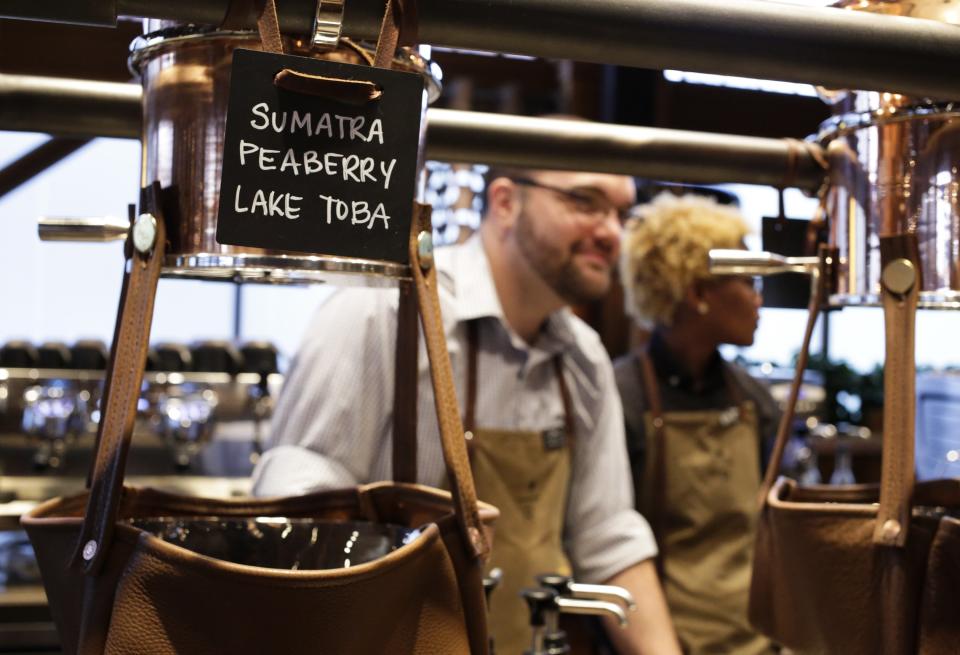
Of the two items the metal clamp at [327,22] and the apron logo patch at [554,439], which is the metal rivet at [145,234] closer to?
the metal clamp at [327,22]

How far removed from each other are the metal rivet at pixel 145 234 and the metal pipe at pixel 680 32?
142mm

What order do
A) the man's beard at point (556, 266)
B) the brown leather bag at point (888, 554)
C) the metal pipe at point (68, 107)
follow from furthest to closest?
1. the man's beard at point (556, 266)
2. the metal pipe at point (68, 107)
3. the brown leather bag at point (888, 554)

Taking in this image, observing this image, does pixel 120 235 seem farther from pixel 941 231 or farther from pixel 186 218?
pixel 941 231

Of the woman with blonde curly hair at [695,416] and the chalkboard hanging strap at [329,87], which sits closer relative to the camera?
the chalkboard hanging strap at [329,87]

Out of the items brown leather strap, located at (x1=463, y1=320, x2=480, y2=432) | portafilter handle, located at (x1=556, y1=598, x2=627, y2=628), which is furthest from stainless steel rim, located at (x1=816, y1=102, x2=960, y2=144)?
brown leather strap, located at (x1=463, y1=320, x2=480, y2=432)

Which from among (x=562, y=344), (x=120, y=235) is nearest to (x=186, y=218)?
(x=120, y=235)

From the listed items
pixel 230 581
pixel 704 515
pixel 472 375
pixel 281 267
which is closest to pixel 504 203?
pixel 472 375

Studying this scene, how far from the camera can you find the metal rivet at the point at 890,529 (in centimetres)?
80

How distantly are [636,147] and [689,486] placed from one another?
6.75 ft

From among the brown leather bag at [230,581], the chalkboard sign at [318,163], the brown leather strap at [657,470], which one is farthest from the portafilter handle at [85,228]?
the brown leather strap at [657,470]

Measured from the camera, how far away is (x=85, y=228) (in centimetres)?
83

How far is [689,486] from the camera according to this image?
2939 mm

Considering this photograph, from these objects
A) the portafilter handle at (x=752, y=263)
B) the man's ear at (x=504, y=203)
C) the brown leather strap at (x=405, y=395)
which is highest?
the man's ear at (x=504, y=203)

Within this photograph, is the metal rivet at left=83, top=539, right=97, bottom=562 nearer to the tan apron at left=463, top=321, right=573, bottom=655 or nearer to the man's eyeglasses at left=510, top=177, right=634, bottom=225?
the tan apron at left=463, top=321, right=573, bottom=655
